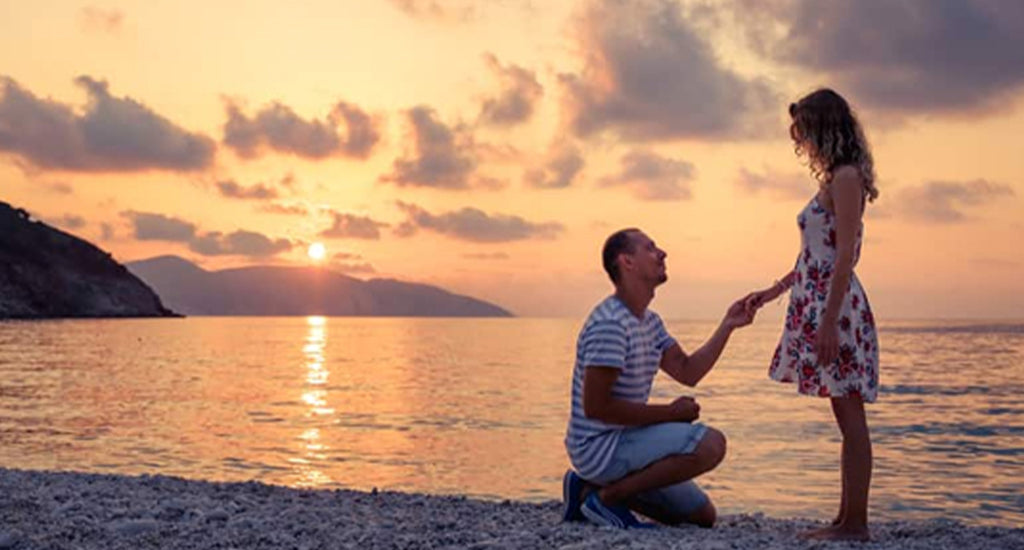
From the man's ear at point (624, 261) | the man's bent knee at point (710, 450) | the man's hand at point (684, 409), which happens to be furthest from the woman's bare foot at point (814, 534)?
the man's ear at point (624, 261)

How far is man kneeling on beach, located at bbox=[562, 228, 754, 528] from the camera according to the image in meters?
6.57

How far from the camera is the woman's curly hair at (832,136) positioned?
20.7 feet

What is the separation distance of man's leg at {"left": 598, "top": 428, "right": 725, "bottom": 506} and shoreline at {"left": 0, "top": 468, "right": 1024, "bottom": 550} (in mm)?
320

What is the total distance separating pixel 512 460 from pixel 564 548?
882cm

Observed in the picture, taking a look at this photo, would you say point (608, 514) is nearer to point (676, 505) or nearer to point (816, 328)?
point (676, 505)

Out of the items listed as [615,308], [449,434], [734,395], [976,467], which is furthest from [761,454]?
[734,395]

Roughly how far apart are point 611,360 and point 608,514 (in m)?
1.17

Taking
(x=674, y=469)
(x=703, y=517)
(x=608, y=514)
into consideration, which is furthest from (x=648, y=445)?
(x=703, y=517)

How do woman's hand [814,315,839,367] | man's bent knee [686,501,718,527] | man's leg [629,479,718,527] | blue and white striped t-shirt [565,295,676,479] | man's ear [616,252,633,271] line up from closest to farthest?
woman's hand [814,315,839,367], blue and white striped t-shirt [565,295,676,479], man's ear [616,252,633,271], man's leg [629,479,718,527], man's bent knee [686,501,718,527]

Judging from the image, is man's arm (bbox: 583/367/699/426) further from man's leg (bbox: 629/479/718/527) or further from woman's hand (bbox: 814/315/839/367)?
woman's hand (bbox: 814/315/839/367)

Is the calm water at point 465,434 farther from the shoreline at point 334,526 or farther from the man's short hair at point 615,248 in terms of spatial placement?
the man's short hair at point 615,248

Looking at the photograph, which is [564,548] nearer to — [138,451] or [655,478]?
[655,478]

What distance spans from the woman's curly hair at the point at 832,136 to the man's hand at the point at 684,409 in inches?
65.8

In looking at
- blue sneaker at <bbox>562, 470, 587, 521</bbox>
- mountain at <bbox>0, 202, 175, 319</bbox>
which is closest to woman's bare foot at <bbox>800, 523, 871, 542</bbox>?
blue sneaker at <bbox>562, 470, 587, 521</bbox>
